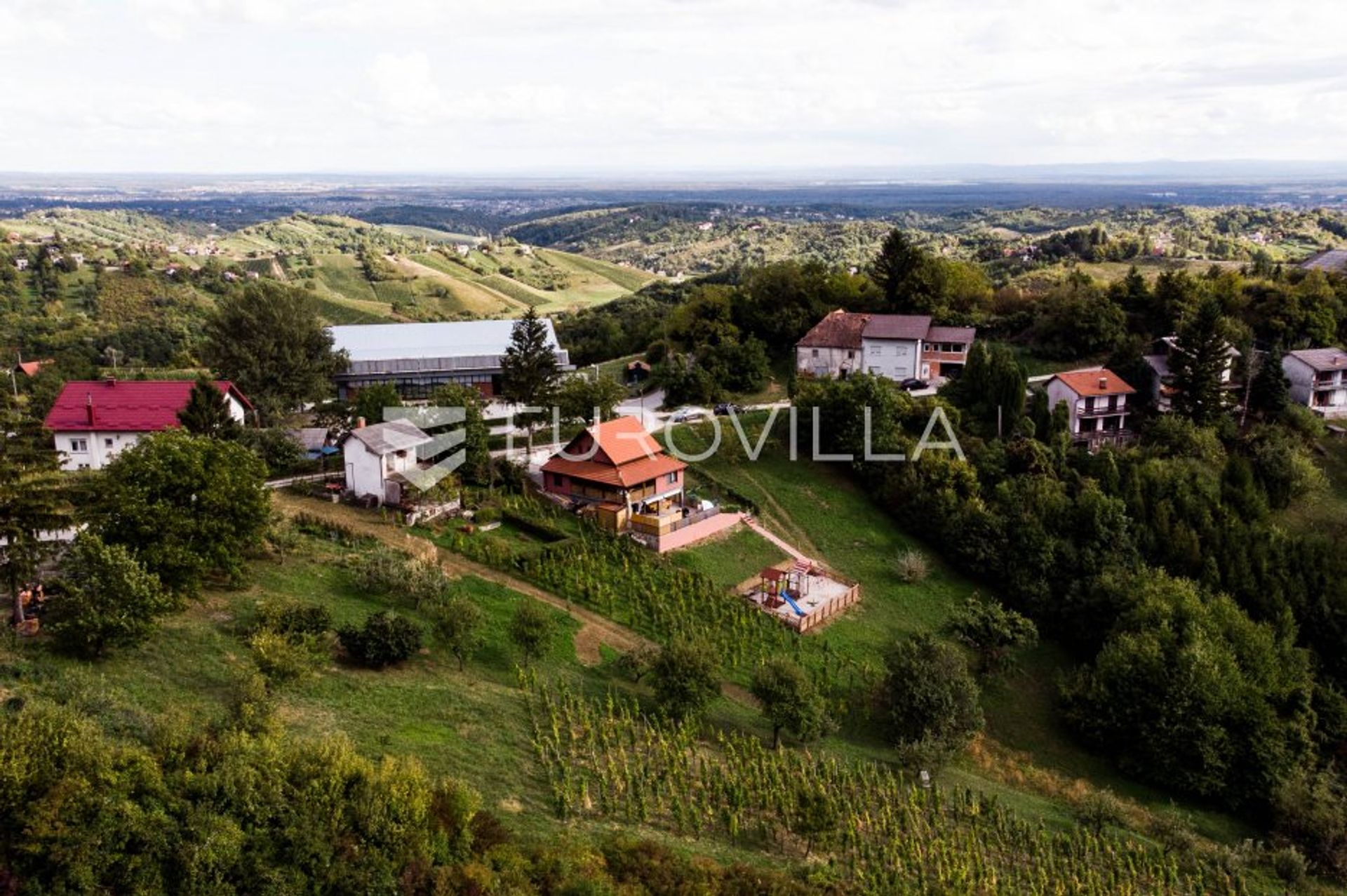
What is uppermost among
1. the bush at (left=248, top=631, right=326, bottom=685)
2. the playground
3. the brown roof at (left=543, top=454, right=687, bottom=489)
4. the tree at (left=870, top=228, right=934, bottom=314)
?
the tree at (left=870, top=228, right=934, bottom=314)

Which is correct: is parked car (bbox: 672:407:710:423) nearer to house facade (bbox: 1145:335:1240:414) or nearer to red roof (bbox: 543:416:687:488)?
red roof (bbox: 543:416:687:488)

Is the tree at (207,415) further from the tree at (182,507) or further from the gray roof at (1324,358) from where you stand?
the gray roof at (1324,358)

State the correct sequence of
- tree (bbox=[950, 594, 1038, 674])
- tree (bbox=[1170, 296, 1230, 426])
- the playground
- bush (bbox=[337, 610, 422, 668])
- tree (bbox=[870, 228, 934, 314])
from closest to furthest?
bush (bbox=[337, 610, 422, 668])
tree (bbox=[950, 594, 1038, 674])
the playground
tree (bbox=[1170, 296, 1230, 426])
tree (bbox=[870, 228, 934, 314])

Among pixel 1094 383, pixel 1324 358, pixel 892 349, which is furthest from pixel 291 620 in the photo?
pixel 1324 358

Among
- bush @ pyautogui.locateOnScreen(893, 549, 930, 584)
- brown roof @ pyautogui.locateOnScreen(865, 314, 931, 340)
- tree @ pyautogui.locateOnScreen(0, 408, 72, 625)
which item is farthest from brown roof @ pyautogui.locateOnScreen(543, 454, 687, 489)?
tree @ pyautogui.locateOnScreen(0, 408, 72, 625)

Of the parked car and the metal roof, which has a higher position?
the metal roof

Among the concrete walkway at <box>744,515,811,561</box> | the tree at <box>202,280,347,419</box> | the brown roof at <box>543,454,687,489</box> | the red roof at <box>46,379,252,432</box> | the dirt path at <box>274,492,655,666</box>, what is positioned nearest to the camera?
the dirt path at <box>274,492,655,666</box>

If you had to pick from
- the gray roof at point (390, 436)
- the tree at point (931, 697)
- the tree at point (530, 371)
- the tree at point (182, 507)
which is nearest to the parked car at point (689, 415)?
the tree at point (530, 371)
